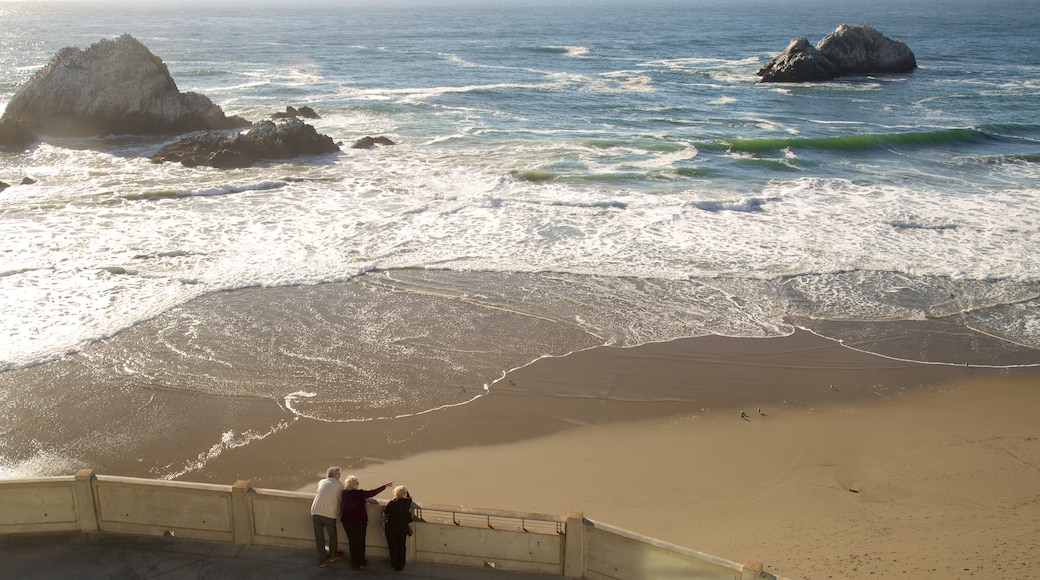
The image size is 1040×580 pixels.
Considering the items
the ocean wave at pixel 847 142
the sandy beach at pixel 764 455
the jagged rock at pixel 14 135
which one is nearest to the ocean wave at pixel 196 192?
the jagged rock at pixel 14 135

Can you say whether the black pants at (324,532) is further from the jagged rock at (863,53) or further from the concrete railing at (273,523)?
the jagged rock at (863,53)

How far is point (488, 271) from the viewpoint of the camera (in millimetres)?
17391

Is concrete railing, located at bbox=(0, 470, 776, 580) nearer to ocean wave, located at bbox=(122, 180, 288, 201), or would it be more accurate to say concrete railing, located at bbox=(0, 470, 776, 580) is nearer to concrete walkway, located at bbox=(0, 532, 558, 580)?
concrete walkway, located at bbox=(0, 532, 558, 580)

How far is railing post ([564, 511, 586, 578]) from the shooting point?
7.53 meters

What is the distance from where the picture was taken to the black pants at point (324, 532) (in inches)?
307

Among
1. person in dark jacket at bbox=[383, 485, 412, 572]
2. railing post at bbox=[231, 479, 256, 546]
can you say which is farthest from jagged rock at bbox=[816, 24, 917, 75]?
railing post at bbox=[231, 479, 256, 546]

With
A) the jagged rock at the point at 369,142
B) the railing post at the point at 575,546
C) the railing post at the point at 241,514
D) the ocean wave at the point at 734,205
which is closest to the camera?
the railing post at the point at 575,546

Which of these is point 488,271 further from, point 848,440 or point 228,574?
point 228,574

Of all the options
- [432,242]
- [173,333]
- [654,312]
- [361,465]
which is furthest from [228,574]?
[432,242]

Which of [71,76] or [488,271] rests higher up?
[71,76]

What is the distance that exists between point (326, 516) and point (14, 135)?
29157 mm

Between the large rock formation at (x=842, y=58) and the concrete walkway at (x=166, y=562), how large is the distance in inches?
1908

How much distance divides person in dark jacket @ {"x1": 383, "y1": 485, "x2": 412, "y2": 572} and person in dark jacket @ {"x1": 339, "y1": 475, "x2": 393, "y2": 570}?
0.22 meters

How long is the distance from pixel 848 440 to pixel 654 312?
4826 mm
